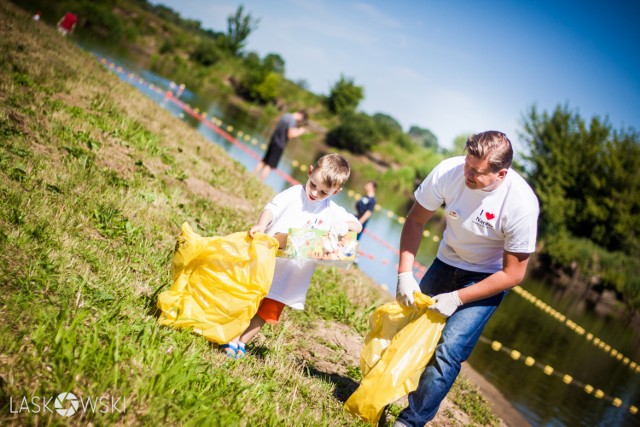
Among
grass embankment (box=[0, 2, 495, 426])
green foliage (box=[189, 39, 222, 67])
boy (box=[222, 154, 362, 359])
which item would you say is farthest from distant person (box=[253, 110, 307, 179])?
green foliage (box=[189, 39, 222, 67])

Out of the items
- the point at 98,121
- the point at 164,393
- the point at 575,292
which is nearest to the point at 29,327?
the point at 164,393

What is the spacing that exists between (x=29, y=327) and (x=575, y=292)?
1135 inches

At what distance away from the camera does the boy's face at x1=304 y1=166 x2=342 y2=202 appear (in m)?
2.83

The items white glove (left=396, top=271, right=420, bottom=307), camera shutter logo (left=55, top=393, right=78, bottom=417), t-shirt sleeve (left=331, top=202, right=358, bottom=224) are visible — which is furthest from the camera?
t-shirt sleeve (left=331, top=202, right=358, bottom=224)

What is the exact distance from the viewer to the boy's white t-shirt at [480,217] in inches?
104

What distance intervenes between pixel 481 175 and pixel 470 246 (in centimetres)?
57

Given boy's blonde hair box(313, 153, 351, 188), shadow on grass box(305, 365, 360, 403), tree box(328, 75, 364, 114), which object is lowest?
shadow on grass box(305, 365, 360, 403)

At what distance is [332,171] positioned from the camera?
281 centimetres

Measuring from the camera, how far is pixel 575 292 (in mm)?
25172

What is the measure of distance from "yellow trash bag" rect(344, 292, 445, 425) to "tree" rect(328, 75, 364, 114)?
53651 mm

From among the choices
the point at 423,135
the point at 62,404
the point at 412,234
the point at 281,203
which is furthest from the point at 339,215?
the point at 423,135

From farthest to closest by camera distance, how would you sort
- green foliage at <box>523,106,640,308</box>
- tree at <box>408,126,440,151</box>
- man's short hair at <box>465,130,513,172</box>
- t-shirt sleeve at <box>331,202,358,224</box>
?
1. tree at <box>408,126,440,151</box>
2. green foliage at <box>523,106,640,308</box>
3. t-shirt sleeve at <box>331,202,358,224</box>
4. man's short hair at <box>465,130,513,172</box>

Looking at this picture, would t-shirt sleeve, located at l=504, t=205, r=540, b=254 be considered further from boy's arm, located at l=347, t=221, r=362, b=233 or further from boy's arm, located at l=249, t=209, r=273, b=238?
boy's arm, located at l=249, t=209, r=273, b=238

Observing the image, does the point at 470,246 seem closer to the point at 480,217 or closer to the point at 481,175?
the point at 480,217
